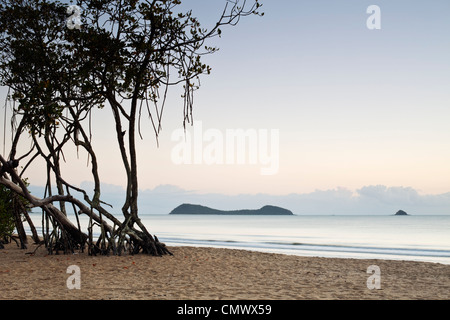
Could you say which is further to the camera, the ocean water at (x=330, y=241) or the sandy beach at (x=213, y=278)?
the ocean water at (x=330, y=241)

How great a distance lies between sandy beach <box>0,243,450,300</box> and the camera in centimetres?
674

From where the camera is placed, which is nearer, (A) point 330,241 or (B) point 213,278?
(B) point 213,278

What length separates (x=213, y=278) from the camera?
8.22 metres

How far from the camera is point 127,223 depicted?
433 inches

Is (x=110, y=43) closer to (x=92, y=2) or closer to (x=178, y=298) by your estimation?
(x=92, y=2)

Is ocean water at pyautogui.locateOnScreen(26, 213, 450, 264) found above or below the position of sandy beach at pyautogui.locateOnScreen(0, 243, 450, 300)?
below

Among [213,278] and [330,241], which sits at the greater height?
[213,278]

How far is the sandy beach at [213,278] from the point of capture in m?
6.74

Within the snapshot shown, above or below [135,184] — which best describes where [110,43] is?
above

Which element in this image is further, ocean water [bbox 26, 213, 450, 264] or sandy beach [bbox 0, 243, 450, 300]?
ocean water [bbox 26, 213, 450, 264]

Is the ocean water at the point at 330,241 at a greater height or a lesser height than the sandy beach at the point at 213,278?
lesser

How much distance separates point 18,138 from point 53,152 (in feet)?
4.09

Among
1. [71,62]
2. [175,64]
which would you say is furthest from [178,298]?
[71,62]
